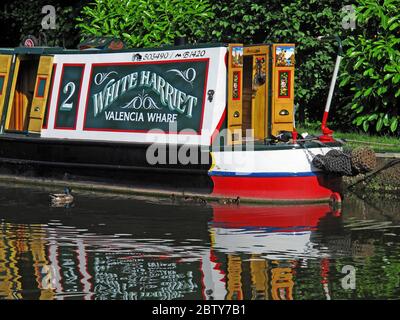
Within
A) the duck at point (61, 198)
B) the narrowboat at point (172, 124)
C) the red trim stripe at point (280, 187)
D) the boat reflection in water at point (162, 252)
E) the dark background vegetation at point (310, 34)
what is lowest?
the boat reflection in water at point (162, 252)

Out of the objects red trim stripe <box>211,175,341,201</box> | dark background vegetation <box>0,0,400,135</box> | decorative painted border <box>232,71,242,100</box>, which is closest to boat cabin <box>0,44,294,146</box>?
decorative painted border <box>232,71,242,100</box>

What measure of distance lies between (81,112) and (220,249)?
6416 millimetres

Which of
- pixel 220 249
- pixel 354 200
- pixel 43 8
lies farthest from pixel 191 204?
pixel 43 8

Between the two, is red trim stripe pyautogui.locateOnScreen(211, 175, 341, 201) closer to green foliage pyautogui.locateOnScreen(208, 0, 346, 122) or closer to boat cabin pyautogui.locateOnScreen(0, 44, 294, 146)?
boat cabin pyautogui.locateOnScreen(0, 44, 294, 146)

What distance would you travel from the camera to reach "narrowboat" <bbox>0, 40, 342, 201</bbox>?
16.8 meters

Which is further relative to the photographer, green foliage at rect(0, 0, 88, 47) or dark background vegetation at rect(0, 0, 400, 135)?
green foliage at rect(0, 0, 88, 47)

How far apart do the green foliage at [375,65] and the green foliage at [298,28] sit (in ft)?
Answer: 2.47

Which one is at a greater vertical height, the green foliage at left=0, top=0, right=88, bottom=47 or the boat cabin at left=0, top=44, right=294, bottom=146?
the green foliage at left=0, top=0, right=88, bottom=47

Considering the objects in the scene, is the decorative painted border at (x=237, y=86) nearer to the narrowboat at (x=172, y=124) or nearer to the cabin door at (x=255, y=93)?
the narrowboat at (x=172, y=124)

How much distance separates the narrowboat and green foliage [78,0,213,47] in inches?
109

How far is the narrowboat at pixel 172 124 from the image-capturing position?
16750mm

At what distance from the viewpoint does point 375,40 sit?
64.3 ft

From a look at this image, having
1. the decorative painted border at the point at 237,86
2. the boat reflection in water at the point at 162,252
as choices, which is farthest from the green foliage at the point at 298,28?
the boat reflection in water at the point at 162,252
